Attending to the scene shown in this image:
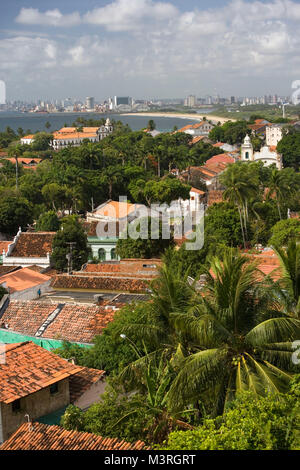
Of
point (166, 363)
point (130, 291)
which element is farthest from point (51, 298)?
point (166, 363)

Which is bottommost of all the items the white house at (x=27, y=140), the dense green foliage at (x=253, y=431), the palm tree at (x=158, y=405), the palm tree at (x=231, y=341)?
the palm tree at (x=158, y=405)

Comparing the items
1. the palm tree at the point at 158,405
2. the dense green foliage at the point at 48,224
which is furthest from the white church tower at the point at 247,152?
the palm tree at the point at 158,405

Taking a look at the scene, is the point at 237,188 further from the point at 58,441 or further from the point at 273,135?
the point at 273,135

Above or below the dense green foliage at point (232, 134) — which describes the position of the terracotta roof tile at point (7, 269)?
below

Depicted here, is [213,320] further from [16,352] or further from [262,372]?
[16,352]

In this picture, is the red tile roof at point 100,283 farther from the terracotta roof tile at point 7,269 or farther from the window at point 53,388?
the window at point 53,388

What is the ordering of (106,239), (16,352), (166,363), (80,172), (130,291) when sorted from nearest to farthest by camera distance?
(166,363) → (16,352) → (130,291) → (106,239) → (80,172)
